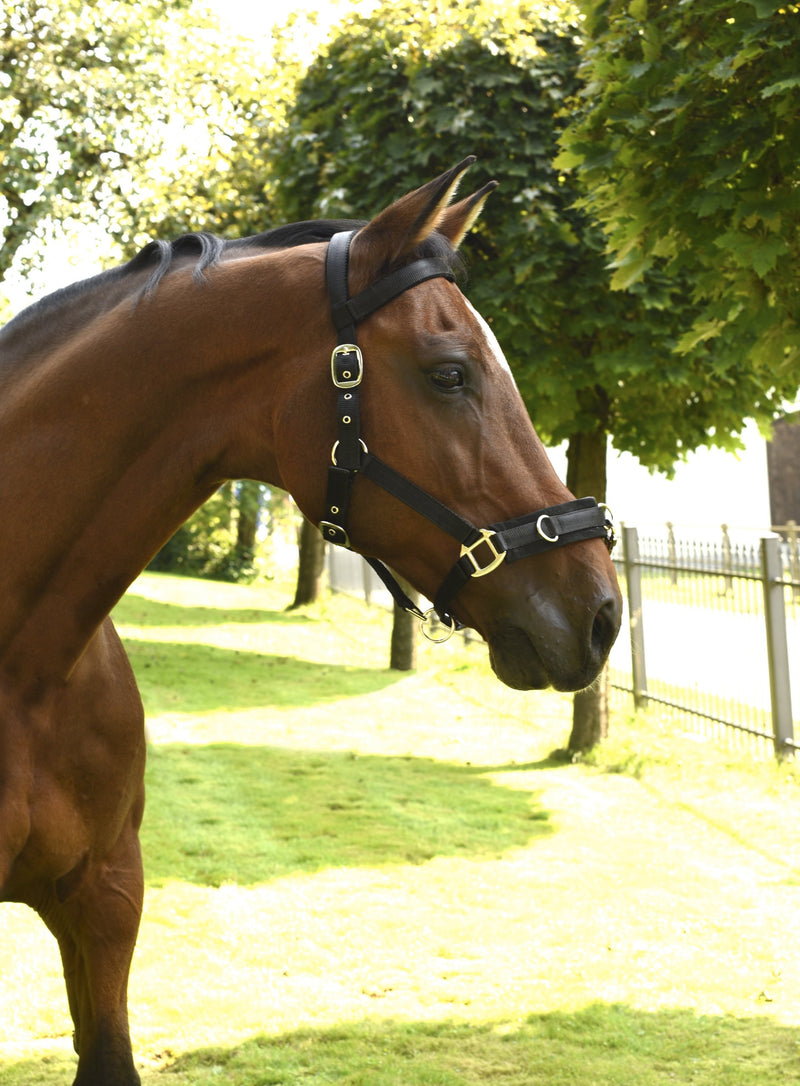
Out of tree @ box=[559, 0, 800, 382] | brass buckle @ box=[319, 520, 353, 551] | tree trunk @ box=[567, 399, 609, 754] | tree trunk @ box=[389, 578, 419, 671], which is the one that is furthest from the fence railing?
brass buckle @ box=[319, 520, 353, 551]

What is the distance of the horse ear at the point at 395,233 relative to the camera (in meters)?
2.06

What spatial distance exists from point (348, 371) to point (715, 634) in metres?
7.80

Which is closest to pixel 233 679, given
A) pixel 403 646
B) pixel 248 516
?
pixel 403 646

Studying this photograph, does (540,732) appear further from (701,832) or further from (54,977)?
(54,977)

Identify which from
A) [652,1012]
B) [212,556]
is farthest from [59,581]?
[212,556]

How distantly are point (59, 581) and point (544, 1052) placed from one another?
8.68 feet

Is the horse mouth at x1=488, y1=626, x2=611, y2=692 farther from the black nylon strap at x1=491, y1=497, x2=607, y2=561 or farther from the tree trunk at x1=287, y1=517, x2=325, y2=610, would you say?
the tree trunk at x1=287, y1=517, x2=325, y2=610

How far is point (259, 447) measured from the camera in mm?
2186

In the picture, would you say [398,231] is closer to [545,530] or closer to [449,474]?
[449,474]

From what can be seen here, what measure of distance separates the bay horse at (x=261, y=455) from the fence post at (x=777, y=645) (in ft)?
19.4

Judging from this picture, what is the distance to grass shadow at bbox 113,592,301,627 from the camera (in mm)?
16344

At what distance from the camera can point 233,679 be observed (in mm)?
12164

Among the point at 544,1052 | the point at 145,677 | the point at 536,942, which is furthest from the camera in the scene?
the point at 145,677

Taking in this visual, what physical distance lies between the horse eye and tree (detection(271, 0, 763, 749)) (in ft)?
15.0
